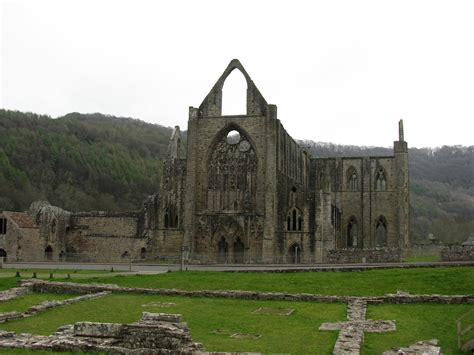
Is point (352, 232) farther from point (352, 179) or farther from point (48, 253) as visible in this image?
point (48, 253)

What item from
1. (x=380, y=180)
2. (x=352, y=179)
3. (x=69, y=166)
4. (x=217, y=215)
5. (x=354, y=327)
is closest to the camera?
(x=354, y=327)

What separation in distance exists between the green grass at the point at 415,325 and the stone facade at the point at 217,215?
87.8ft

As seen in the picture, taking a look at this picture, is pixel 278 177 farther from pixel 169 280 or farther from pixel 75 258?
pixel 169 280

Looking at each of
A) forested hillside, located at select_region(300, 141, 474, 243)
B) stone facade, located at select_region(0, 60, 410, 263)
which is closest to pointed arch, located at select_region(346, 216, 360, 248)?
stone facade, located at select_region(0, 60, 410, 263)

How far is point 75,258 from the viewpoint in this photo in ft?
186

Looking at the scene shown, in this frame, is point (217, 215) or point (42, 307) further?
point (217, 215)

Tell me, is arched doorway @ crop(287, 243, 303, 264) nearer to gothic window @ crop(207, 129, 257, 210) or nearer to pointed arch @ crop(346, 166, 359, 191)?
gothic window @ crop(207, 129, 257, 210)

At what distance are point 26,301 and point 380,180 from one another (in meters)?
53.3

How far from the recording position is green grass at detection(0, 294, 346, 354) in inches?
656

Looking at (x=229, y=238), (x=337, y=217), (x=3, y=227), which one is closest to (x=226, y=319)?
(x=229, y=238)

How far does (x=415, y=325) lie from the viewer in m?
19.5

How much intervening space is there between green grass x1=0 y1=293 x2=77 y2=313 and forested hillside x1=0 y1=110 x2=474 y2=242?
73.4 metres

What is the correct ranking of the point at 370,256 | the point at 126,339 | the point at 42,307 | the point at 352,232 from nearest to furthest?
1. the point at 126,339
2. the point at 42,307
3. the point at 370,256
4. the point at 352,232

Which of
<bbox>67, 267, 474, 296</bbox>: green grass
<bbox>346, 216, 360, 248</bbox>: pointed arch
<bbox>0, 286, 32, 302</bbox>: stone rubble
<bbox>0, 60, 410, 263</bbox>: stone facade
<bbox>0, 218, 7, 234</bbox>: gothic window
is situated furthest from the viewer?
<bbox>346, 216, 360, 248</bbox>: pointed arch
